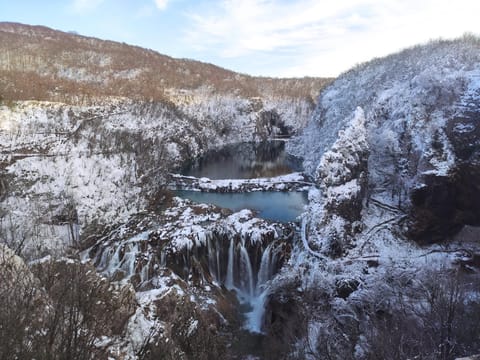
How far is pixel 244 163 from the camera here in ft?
179

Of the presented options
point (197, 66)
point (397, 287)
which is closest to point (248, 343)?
point (397, 287)

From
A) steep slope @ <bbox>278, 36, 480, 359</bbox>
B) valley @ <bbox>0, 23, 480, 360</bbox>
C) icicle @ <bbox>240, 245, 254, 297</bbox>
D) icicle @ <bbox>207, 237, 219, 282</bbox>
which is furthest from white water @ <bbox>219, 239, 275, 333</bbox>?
steep slope @ <bbox>278, 36, 480, 359</bbox>

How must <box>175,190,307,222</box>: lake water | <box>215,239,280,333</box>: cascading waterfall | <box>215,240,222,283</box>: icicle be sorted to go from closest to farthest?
1. <box>215,239,280,333</box>: cascading waterfall
2. <box>215,240,222,283</box>: icicle
3. <box>175,190,307,222</box>: lake water

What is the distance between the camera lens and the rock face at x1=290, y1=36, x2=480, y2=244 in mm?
25016

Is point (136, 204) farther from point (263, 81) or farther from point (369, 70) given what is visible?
point (263, 81)

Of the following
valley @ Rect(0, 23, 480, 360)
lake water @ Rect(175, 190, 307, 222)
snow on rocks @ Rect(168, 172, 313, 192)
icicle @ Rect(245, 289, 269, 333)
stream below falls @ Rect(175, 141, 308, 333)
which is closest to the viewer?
valley @ Rect(0, 23, 480, 360)

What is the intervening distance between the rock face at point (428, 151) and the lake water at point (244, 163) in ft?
49.5

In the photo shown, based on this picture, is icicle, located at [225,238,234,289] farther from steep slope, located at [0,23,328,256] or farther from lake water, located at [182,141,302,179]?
lake water, located at [182,141,302,179]

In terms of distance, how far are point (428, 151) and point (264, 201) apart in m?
Answer: 14.5

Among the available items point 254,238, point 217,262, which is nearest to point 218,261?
point 217,262

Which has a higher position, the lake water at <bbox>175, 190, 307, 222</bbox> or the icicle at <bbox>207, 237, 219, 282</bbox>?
the lake water at <bbox>175, 190, 307, 222</bbox>

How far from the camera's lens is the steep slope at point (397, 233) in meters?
12.8

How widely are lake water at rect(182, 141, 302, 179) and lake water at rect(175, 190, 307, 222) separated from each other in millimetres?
7653

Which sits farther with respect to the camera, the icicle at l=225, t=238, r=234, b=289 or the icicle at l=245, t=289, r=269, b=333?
the icicle at l=225, t=238, r=234, b=289
